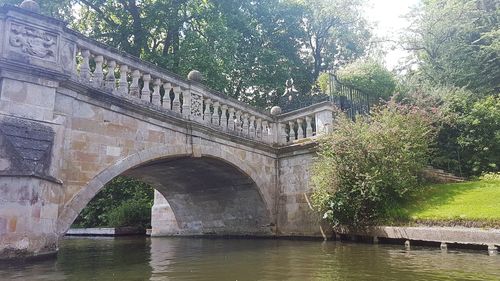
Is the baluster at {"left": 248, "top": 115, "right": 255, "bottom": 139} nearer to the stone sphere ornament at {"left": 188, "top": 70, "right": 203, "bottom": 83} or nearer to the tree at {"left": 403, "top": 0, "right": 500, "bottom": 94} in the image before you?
the stone sphere ornament at {"left": 188, "top": 70, "right": 203, "bottom": 83}

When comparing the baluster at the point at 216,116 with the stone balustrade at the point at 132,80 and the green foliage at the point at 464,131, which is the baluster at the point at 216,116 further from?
the green foliage at the point at 464,131

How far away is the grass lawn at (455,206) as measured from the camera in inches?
282

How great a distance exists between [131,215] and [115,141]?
1136 centimetres

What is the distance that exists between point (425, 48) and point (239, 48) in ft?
26.5

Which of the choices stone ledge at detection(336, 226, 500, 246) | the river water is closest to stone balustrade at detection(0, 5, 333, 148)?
the river water

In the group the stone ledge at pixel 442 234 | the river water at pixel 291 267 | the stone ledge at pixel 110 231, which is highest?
the stone ledge at pixel 442 234

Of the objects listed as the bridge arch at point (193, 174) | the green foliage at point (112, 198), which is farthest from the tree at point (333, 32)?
the bridge arch at point (193, 174)

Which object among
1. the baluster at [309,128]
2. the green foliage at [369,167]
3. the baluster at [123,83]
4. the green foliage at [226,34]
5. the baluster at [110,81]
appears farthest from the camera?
the green foliage at [226,34]

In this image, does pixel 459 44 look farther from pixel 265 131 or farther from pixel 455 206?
pixel 455 206

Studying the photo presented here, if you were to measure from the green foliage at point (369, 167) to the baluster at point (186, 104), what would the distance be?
3.48 m

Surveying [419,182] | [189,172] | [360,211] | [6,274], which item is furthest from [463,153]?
[6,274]

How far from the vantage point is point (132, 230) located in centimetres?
1762

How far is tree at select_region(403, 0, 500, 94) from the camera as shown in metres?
15.5

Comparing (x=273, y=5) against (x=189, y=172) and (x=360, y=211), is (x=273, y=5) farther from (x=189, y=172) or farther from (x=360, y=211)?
(x=360, y=211)
